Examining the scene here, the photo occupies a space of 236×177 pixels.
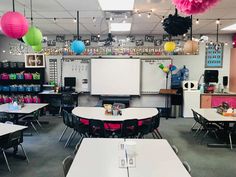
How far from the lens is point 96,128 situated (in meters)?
4.47

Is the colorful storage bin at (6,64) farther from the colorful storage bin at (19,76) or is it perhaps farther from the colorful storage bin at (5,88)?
the colorful storage bin at (5,88)

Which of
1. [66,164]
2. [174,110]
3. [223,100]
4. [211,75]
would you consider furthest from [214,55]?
[66,164]

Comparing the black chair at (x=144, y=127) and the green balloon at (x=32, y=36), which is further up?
the green balloon at (x=32, y=36)

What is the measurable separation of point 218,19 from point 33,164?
5509 millimetres

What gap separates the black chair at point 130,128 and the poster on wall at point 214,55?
17.6ft

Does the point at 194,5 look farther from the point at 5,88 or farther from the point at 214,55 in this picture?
the point at 5,88

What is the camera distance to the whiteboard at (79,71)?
28.4 feet

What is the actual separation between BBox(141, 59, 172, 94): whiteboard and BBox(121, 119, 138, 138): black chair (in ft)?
13.9

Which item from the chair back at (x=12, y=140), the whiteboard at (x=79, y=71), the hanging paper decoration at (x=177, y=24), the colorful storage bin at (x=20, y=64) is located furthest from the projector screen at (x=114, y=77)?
the hanging paper decoration at (x=177, y=24)

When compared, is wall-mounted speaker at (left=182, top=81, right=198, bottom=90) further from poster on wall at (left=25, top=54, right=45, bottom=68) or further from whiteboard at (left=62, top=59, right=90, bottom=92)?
poster on wall at (left=25, top=54, right=45, bottom=68)

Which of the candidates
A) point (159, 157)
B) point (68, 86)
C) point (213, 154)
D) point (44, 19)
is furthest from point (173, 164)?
point (68, 86)

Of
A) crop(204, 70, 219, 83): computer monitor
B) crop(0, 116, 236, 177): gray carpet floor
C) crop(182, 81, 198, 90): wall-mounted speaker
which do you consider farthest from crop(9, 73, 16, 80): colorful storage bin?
crop(204, 70, 219, 83): computer monitor

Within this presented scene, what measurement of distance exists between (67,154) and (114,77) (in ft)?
14.4

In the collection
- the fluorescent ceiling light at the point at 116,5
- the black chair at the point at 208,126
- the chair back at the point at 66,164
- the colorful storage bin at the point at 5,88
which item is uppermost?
the fluorescent ceiling light at the point at 116,5
